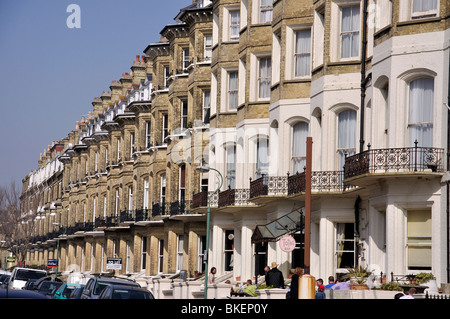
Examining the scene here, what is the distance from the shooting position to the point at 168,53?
2345 inches

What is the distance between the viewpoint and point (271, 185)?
3622 centimetres

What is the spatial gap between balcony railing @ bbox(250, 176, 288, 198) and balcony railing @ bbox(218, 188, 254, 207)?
3140 millimetres

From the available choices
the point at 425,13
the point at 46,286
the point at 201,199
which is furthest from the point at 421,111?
the point at 201,199

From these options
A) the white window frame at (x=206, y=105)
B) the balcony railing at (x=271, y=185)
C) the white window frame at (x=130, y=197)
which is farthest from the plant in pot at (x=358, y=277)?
the white window frame at (x=130, y=197)

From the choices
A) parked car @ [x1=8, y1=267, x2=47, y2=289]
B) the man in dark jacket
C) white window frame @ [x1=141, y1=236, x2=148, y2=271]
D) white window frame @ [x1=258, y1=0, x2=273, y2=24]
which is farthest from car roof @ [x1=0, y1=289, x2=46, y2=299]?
white window frame @ [x1=141, y1=236, x2=148, y2=271]

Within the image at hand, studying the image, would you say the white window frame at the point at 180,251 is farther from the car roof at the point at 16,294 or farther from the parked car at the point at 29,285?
the car roof at the point at 16,294

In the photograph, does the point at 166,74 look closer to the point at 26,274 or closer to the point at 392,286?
the point at 26,274

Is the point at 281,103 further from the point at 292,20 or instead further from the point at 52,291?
the point at 52,291

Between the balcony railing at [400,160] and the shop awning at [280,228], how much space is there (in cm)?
717

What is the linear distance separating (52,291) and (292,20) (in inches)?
529

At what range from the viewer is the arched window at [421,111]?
86.7ft

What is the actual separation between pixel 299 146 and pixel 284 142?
0.62 metres

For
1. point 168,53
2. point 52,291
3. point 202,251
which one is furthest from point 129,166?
point 52,291
